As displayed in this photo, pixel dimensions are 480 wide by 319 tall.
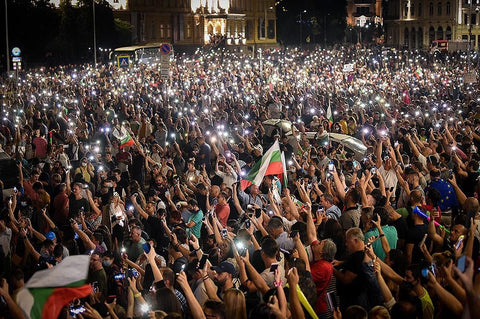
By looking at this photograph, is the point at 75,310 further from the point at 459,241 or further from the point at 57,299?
the point at 459,241

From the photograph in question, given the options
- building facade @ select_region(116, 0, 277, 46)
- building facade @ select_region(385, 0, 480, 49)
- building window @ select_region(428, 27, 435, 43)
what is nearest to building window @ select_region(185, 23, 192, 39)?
building facade @ select_region(116, 0, 277, 46)

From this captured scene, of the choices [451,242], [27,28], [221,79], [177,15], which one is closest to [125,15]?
[177,15]

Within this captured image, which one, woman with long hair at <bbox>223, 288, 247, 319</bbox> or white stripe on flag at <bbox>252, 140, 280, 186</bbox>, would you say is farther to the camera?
white stripe on flag at <bbox>252, 140, 280, 186</bbox>

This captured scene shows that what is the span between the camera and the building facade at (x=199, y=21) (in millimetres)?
76000

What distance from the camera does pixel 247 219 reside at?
9.02 metres

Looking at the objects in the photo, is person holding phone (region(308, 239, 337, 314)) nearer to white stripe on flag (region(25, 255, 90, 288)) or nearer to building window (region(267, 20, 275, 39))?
white stripe on flag (region(25, 255, 90, 288))

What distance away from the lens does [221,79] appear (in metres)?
34.8

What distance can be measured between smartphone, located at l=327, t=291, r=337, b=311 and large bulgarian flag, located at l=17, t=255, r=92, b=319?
235 cm

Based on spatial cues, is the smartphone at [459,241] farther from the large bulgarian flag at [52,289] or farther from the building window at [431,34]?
the building window at [431,34]

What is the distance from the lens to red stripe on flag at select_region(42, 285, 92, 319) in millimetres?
5273

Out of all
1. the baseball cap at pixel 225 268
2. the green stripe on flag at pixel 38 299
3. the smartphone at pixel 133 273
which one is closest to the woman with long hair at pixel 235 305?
the baseball cap at pixel 225 268

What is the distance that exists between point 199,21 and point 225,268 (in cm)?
7864

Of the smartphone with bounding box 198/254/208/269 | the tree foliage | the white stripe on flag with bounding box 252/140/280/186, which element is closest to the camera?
the smartphone with bounding box 198/254/208/269

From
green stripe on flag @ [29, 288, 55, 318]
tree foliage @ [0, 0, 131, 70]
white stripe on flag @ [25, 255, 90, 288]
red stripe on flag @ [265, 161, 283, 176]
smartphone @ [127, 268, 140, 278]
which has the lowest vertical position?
smartphone @ [127, 268, 140, 278]
